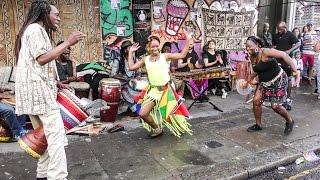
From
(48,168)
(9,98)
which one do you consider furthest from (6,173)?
(9,98)

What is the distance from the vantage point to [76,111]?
20.5 ft

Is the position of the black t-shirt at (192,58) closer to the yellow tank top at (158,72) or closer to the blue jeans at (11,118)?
the yellow tank top at (158,72)

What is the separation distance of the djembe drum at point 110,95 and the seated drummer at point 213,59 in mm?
2885

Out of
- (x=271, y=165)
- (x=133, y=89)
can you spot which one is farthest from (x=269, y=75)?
(x=133, y=89)

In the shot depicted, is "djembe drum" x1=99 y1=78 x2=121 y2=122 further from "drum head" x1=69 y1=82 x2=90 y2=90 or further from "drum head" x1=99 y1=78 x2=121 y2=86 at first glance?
"drum head" x1=69 y1=82 x2=90 y2=90

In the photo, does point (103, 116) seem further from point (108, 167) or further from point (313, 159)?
point (313, 159)

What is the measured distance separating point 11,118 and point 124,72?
2660 mm

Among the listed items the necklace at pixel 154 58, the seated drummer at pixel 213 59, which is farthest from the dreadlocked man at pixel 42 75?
the seated drummer at pixel 213 59

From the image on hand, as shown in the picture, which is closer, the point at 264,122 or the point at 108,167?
the point at 108,167

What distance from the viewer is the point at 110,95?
6.77 m

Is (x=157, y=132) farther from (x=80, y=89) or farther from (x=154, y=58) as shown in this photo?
(x=80, y=89)

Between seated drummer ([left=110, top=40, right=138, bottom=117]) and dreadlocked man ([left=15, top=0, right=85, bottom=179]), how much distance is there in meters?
3.45

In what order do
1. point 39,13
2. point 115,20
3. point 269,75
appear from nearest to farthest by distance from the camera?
point 39,13, point 269,75, point 115,20

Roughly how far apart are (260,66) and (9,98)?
4.27 metres
